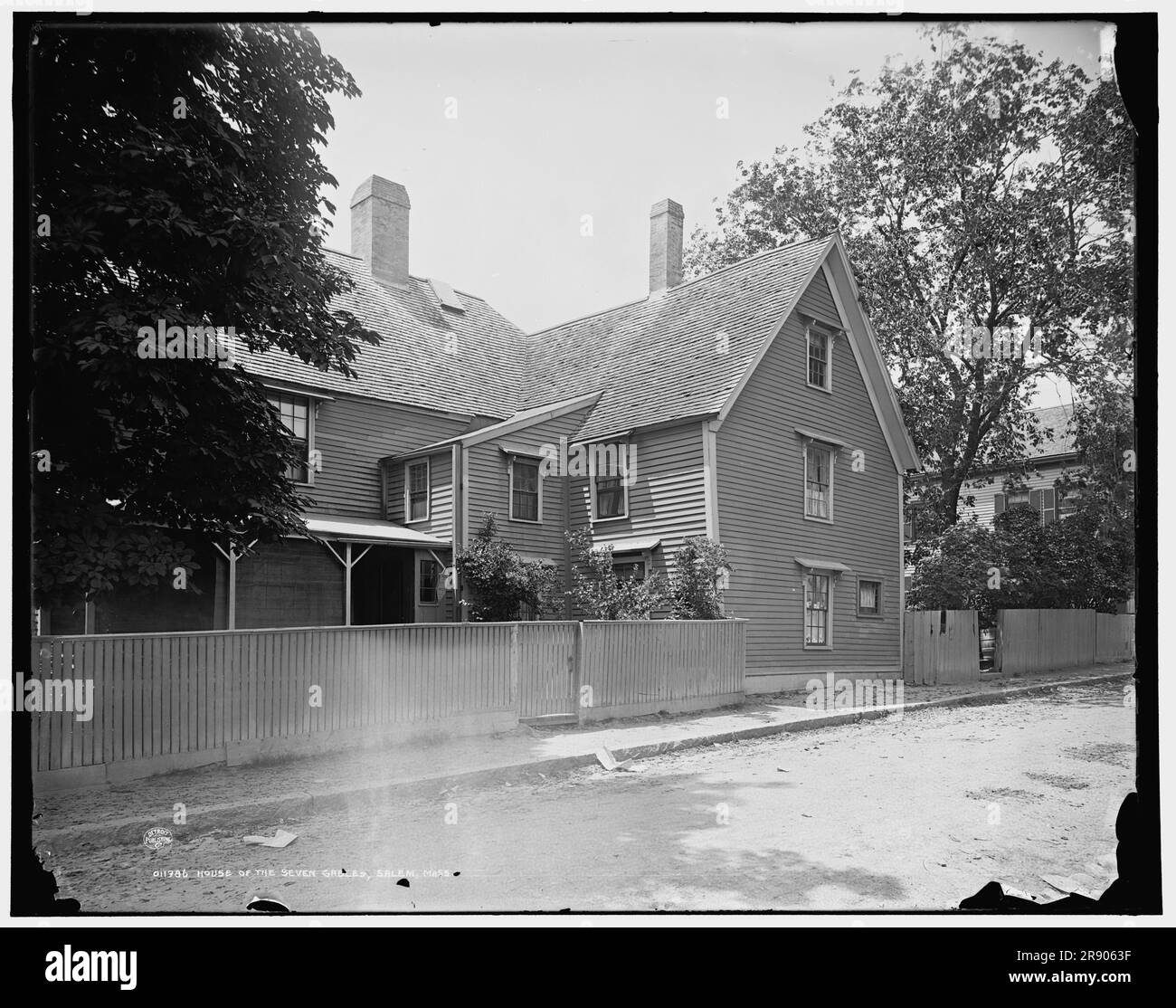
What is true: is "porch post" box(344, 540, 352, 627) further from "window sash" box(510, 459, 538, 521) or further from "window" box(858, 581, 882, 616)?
"window" box(858, 581, 882, 616)

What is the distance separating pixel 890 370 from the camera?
2361 centimetres

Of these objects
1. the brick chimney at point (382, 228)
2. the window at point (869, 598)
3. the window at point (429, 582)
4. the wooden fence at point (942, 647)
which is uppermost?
the brick chimney at point (382, 228)

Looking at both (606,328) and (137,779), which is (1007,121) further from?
(137,779)

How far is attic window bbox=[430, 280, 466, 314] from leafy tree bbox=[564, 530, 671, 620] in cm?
976

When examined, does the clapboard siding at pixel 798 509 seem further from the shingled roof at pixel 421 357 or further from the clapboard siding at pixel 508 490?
the shingled roof at pixel 421 357

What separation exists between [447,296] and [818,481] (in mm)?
11287

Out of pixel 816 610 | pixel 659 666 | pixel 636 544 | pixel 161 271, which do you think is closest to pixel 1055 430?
pixel 816 610

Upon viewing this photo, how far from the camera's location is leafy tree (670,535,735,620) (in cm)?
1639

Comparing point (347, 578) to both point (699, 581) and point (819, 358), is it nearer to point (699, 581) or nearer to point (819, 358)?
point (699, 581)

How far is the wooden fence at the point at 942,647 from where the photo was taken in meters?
20.5

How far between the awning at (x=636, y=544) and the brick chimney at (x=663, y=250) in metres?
8.00

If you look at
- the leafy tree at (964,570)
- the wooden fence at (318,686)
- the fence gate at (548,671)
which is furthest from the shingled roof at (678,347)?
the leafy tree at (964,570)


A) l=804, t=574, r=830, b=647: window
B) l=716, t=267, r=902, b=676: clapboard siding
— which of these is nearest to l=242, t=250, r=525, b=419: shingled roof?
l=716, t=267, r=902, b=676: clapboard siding

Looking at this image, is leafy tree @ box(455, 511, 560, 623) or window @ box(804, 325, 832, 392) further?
window @ box(804, 325, 832, 392)
